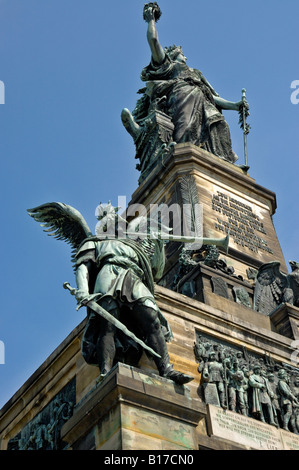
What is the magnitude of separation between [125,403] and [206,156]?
11240mm

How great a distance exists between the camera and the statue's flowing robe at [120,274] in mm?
10500

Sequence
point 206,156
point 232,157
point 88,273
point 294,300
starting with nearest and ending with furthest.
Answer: point 88,273
point 294,300
point 206,156
point 232,157

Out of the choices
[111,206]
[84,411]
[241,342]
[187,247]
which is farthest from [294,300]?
[84,411]

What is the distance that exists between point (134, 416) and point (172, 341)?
247 centimetres

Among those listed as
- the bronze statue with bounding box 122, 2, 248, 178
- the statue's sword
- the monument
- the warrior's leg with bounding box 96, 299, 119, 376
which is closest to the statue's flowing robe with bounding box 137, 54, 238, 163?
the bronze statue with bounding box 122, 2, 248, 178

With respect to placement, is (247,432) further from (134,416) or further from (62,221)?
(62,221)

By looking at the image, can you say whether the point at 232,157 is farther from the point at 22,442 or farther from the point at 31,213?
the point at 22,442

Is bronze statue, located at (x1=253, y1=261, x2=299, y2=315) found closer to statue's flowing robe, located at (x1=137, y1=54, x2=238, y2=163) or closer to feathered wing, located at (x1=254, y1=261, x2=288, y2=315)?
feathered wing, located at (x1=254, y1=261, x2=288, y2=315)

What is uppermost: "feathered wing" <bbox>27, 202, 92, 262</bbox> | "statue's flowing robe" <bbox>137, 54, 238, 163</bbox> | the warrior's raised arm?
the warrior's raised arm

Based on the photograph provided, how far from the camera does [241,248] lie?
17703 mm

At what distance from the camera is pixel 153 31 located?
74.8 ft

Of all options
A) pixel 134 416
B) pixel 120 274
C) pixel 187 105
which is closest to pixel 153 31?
pixel 187 105

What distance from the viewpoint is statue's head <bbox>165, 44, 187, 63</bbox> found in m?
23.6

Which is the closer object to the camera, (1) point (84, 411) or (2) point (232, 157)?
(1) point (84, 411)
